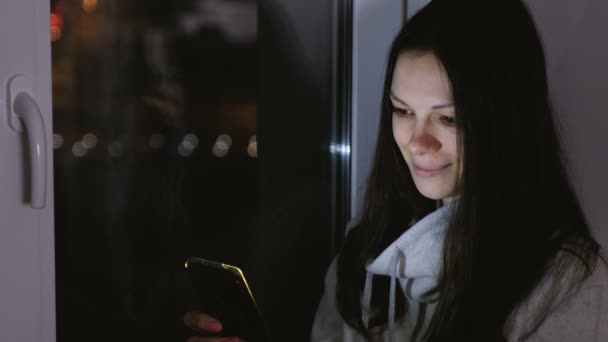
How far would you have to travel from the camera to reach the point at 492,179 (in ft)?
2.82

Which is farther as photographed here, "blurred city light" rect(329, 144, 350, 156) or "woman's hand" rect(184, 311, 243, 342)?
"blurred city light" rect(329, 144, 350, 156)

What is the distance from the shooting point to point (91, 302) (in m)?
0.95

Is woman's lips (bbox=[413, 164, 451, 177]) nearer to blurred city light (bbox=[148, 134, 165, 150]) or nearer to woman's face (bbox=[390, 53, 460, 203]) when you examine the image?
woman's face (bbox=[390, 53, 460, 203])

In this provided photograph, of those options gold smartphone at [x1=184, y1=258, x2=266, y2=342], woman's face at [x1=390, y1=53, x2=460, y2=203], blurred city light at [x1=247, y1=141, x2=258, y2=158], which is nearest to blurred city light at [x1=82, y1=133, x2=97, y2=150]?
gold smartphone at [x1=184, y1=258, x2=266, y2=342]

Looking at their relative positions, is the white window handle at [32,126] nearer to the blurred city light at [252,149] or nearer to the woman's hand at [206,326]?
the woman's hand at [206,326]

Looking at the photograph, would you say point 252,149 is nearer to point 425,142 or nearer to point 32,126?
point 425,142

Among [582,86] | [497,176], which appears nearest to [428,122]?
[497,176]

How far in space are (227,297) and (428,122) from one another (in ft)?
1.35

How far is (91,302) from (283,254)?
1.58ft

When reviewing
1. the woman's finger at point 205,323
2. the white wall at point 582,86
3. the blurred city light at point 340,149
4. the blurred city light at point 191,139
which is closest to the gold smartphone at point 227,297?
the woman's finger at point 205,323

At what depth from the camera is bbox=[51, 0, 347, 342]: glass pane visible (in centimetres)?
91

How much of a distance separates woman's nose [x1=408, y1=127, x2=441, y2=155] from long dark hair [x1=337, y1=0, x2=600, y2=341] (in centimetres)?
4

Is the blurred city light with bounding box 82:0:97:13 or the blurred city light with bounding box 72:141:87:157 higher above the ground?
the blurred city light with bounding box 82:0:97:13

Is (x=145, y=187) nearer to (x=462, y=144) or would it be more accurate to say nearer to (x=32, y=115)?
(x=32, y=115)
